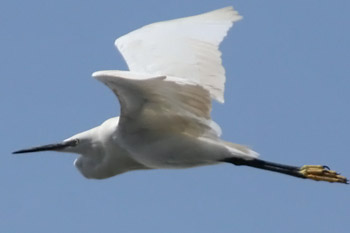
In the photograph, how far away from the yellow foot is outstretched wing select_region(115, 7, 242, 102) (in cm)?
120

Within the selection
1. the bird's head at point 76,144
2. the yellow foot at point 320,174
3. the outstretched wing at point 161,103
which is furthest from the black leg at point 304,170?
the bird's head at point 76,144

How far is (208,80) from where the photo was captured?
1103 cm

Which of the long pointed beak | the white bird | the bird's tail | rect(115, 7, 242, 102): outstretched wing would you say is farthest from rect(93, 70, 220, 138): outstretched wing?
the long pointed beak

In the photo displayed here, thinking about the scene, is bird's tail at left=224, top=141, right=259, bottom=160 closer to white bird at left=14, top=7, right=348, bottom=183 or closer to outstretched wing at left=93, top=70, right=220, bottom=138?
white bird at left=14, top=7, right=348, bottom=183

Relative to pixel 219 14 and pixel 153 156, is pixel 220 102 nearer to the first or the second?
pixel 153 156

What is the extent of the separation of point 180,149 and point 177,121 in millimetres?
296

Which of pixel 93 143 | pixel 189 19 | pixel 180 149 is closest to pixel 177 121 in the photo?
pixel 180 149

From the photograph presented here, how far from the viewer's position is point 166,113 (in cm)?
1048

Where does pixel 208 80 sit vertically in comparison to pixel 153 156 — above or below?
above

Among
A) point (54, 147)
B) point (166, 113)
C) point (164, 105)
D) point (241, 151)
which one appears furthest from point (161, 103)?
point (54, 147)

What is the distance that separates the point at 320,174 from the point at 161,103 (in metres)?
1.92

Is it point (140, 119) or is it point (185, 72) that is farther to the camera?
point (185, 72)

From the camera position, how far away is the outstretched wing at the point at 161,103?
30.7ft

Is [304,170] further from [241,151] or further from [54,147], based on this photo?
[54,147]
